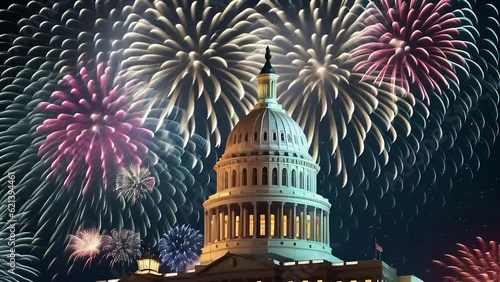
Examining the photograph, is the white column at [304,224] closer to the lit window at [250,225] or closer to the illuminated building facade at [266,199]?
the illuminated building facade at [266,199]

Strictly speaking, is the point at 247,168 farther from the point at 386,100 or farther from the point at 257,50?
the point at 386,100

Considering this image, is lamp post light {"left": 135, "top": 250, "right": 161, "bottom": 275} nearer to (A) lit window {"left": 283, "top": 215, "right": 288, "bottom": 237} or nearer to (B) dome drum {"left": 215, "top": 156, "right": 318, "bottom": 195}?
(B) dome drum {"left": 215, "top": 156, "right": 318, "bottom": 195}

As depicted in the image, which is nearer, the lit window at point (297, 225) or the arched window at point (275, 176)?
the lit window at point (297, 225)

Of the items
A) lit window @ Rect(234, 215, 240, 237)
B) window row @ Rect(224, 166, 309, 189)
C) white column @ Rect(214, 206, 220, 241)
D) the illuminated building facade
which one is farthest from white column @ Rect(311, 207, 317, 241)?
white column @ Rect(214, 206, 220, 241)

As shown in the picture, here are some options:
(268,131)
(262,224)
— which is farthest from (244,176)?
(262,224)

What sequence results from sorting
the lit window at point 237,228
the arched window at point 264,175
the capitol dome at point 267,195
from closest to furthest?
1. the capitol dome at point 267,195
2. the lit window at point 237,228
3. the arched window at point 264,175

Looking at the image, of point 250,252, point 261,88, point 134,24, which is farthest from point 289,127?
point 134,24

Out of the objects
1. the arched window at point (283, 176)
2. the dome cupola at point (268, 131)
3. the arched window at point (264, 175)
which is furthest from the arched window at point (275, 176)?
the dome cupola at point (268, 131)
